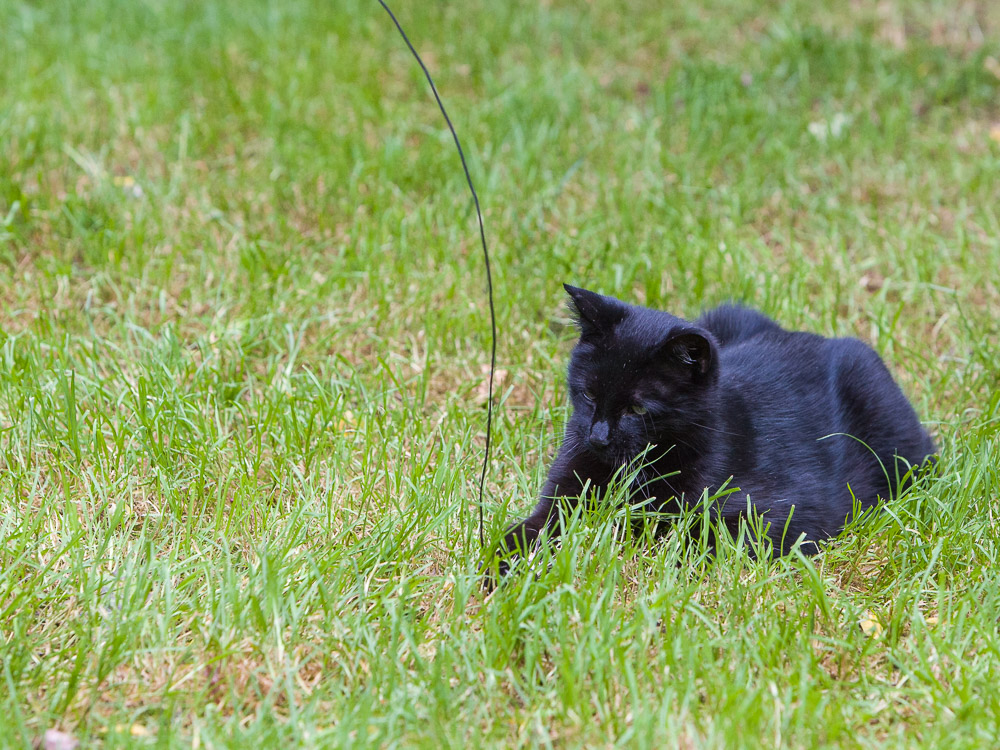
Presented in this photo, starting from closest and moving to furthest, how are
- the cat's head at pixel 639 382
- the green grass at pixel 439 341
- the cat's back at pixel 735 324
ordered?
the green grass at pixel 439 341 → the cat's head at pixel 639 382 → the cat's back at pixel 735 324

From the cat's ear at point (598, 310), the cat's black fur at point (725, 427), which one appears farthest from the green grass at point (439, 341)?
the cat's ear at point (598, 310)

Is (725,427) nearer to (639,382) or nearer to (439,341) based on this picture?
(639,382)

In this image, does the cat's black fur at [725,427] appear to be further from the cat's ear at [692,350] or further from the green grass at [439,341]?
the green grass at [439,341]

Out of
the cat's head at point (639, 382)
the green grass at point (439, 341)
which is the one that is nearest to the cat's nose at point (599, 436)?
the cat's head at point (639, 382)

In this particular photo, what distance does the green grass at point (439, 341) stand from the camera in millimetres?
2328

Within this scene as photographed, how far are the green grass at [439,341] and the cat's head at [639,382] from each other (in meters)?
0.27

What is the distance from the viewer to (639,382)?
2779 millimetres

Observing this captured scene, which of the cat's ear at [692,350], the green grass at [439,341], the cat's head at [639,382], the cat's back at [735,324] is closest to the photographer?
the green grass at [439,341]

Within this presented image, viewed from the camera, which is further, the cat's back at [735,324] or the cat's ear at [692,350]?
the cat's back at [735,324]

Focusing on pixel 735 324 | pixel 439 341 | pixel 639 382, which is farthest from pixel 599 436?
pixel 439 341

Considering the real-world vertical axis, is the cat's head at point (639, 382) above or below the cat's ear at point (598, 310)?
below

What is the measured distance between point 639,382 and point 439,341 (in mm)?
1372

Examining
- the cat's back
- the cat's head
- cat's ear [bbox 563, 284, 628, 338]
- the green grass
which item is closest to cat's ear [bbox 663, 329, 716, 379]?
the cat's head

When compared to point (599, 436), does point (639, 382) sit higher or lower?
higher
